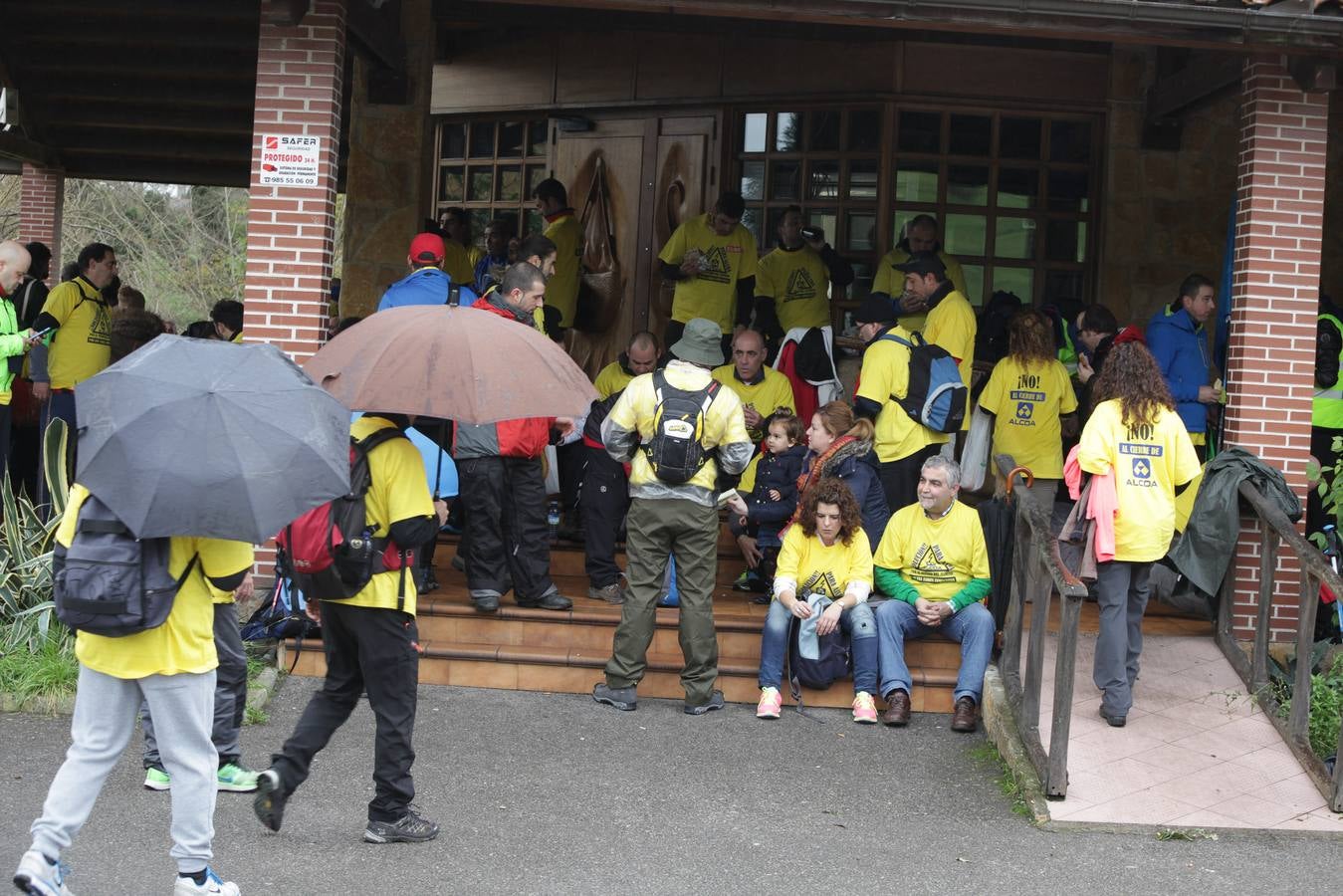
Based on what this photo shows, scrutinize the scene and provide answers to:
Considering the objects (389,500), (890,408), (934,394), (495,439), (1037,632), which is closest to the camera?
(389,500)

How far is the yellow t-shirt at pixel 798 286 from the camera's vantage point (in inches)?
405

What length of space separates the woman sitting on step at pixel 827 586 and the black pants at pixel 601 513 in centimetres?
105

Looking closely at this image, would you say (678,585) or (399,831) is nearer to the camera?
(399,831)

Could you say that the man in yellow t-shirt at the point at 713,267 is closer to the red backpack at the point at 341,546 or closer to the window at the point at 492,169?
the window at the point at 492,169

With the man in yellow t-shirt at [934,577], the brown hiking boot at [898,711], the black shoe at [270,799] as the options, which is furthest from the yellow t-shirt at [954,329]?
the black shoe at [270,799]

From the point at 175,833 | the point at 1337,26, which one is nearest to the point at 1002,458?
the point at 1337,26

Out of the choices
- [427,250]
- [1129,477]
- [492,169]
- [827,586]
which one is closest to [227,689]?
[827,586]

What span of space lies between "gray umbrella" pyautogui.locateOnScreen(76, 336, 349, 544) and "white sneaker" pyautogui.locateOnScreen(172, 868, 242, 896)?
1.12 meters

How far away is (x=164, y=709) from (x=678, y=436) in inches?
125

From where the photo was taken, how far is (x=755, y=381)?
9.06 m

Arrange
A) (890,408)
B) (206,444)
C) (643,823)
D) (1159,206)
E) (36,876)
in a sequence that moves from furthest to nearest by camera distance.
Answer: (1159,206) < (890,408) < (643,823) < (36,876) < (206,444)

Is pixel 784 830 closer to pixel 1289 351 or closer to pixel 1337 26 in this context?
pixel 1289 351

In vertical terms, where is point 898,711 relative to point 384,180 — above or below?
below

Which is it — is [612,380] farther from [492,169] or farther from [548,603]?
[492,169]
